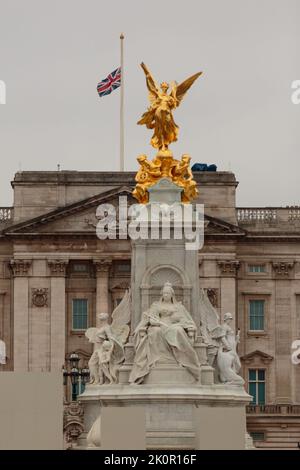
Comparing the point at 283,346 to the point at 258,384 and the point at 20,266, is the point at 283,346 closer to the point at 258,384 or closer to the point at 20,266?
the point at 258,384

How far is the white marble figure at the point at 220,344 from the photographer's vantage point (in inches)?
3182

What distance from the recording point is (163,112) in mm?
81750

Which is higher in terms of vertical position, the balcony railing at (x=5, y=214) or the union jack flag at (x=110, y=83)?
the union jack flag at (x=110, y=83)

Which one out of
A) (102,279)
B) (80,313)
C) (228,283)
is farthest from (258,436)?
(102,279)

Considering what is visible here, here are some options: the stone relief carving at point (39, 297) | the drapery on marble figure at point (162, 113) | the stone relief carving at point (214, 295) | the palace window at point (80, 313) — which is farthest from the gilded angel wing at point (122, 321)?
the palace window at point (80, 313)

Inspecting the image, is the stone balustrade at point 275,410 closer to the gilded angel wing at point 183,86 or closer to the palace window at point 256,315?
the palace window at point 256,315

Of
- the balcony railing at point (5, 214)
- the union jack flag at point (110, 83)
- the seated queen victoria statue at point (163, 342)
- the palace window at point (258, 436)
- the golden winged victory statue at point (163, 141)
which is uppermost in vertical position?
the union jack flag at point (110, 83)

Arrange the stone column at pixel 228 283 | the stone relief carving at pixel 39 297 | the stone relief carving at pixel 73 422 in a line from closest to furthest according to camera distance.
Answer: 1. the stone relief carving at pixel 73 422
2. the stone column at pixel 228 283
3. the stone relief carving at pixel 39 297

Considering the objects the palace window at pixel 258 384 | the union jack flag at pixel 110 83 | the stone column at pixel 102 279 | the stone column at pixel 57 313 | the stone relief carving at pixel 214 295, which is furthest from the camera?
the palace window at pixel 258 384

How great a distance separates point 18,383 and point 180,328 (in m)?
14.8

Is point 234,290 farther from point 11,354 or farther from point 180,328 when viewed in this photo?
point 180,328

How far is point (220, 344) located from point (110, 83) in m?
59.5

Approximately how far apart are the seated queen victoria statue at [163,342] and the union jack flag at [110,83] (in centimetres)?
→ 5968

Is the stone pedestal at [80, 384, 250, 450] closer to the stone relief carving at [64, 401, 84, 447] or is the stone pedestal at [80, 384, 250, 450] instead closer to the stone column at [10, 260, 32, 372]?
the stone relief carving at [64, 401, 84, 447]
